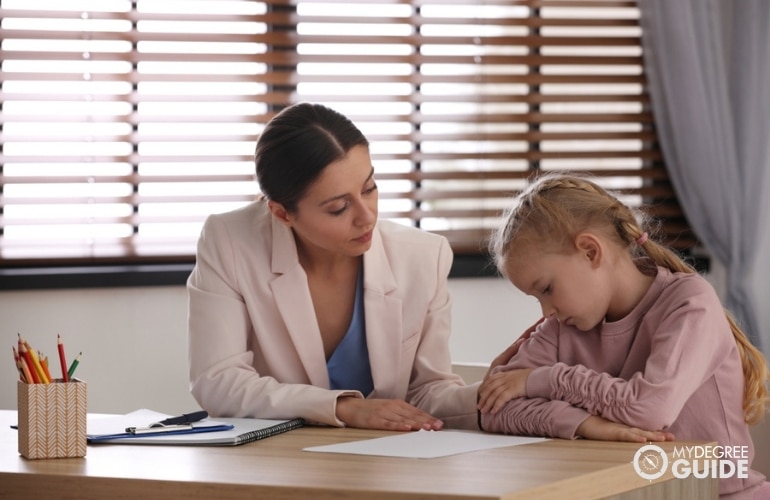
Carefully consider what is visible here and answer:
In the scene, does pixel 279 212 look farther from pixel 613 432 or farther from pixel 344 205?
pixel 613 432

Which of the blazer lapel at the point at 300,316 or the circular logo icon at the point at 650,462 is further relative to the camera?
the blazer lapel at the point at 300,316

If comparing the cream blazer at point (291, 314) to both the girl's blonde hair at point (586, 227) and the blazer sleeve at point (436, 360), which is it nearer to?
the blazer sleeve at point (436, 360)

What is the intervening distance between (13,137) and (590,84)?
2.02 metres

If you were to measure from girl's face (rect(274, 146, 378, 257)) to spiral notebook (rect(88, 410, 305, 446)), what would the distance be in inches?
15.0

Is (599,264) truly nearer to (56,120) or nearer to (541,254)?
(541,254)

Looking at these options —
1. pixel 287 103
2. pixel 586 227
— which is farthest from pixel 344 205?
pixel 287 103

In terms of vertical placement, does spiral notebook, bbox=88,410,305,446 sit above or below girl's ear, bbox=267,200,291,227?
below

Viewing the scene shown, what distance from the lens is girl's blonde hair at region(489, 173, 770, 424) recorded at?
1649 millimetres

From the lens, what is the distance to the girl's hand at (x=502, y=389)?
5.42ft

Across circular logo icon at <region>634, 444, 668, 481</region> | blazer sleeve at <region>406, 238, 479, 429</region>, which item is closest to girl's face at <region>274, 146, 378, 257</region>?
blazer sleeve at <region>406, 238, 479, 429</region>

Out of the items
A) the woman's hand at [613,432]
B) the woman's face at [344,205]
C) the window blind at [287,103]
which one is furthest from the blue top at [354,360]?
the window blind at [287,103]

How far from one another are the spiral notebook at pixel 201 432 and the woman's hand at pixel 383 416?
85 millimetres

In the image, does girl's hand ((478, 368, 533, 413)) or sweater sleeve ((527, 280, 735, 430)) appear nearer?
sweater sleeve ((527, 280, 735, 430))

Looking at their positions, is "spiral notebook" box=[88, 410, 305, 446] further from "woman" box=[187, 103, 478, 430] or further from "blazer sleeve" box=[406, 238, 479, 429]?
"blazer sleeve" box=[406, 238, 479, 429]
